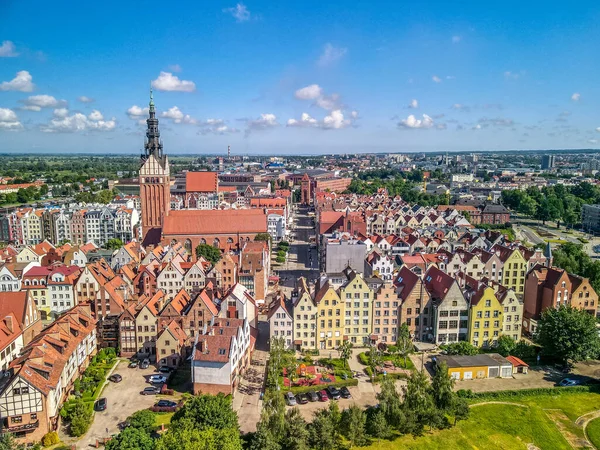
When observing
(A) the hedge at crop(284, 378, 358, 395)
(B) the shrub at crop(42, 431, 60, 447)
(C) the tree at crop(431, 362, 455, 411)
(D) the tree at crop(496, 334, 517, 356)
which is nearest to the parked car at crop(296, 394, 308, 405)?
(A) the hedge at crop(284, 378, 358, 395)

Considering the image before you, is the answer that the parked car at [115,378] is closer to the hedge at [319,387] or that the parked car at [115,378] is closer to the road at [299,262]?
the hedge at [319,387]

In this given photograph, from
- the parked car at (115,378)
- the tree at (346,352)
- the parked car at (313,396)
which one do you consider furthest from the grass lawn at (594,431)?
the parked car at (115,378)

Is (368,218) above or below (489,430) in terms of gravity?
above

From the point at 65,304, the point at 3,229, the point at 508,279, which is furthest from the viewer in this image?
the point at 3,229

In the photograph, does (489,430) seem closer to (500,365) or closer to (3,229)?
(500,365)

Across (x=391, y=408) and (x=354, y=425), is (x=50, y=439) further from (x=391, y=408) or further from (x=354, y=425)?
(x=391, y=408)

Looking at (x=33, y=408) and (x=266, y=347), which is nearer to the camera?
(x=33, y=408)

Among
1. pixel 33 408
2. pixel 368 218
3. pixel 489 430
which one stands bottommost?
pixel 489 430

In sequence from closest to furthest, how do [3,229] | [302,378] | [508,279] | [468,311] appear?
[302,378]
[468,311]
[508,279]
[3,229]

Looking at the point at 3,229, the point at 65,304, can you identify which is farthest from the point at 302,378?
the point at 3,229
